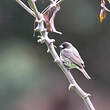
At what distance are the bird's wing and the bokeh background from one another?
5373 mm

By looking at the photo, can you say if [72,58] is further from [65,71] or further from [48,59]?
[48,59]

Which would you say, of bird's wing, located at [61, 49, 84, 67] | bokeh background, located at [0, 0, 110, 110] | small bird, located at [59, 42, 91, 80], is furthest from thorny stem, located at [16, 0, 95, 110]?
bokeh background, located at [0, 0, 110, 110]

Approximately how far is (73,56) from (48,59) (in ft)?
23.6

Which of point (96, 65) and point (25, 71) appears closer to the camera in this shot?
point (25, 71)

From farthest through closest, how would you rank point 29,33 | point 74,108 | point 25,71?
point 74,108
point 29,33
point 25,71

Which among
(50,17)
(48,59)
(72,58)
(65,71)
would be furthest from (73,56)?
(48,59)

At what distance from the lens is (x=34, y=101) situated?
37.9 feet

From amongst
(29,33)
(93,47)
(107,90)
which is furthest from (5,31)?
(107,90)

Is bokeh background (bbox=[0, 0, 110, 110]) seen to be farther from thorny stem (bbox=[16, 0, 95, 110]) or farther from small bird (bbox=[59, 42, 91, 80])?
thorny stem (bbox=[16, 0, 95, 110])

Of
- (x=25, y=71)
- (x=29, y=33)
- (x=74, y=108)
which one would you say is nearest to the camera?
(x=25, y=71)

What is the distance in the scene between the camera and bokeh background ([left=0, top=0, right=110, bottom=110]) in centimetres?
1026

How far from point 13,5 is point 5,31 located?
81 centimetres

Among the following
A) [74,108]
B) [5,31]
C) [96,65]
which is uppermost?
[5,31]

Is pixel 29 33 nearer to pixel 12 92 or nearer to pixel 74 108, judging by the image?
pixel 12 92
